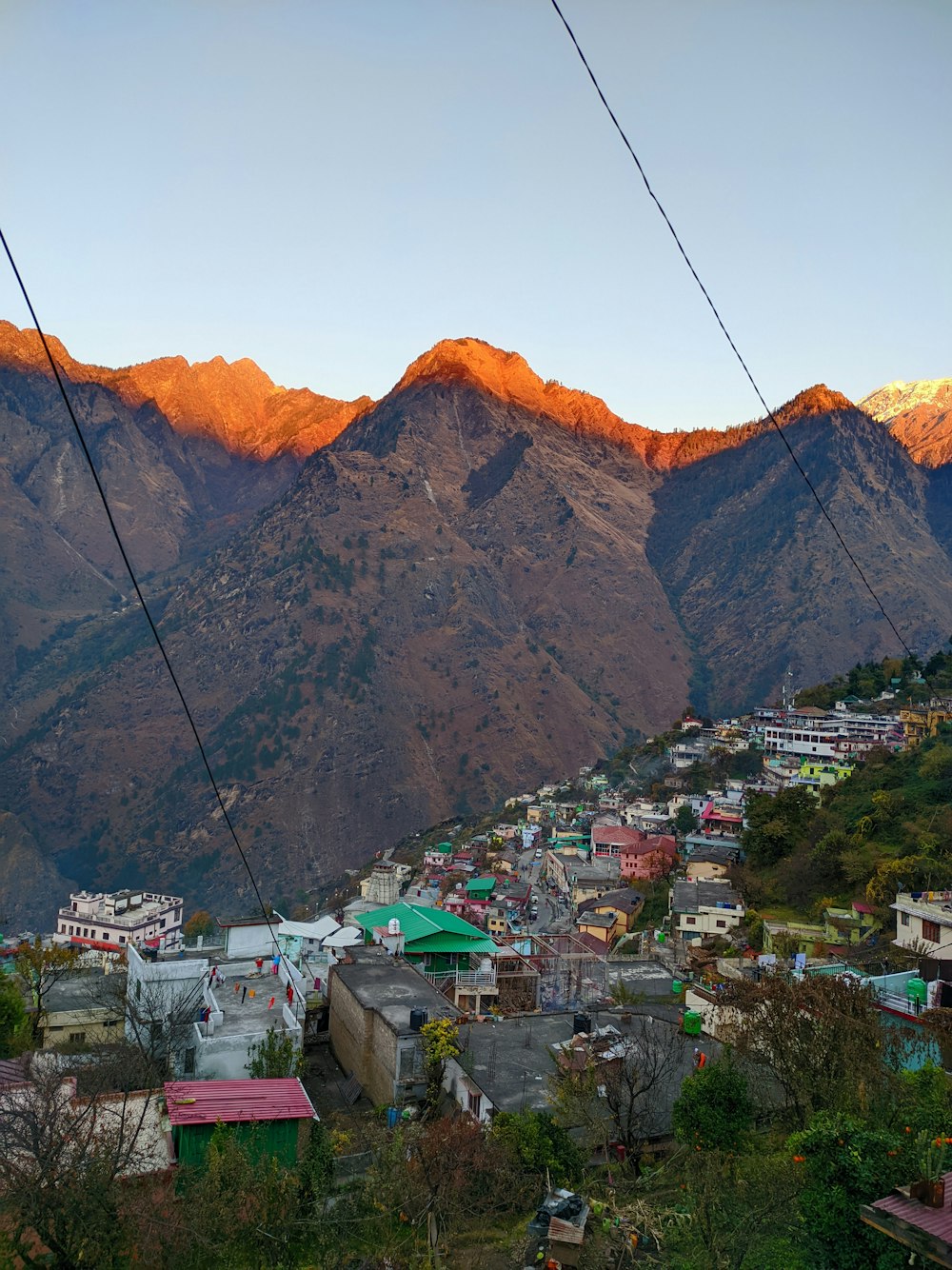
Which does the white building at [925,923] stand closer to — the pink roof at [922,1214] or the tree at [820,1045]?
the tree at [820,1045]

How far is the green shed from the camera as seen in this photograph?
396 inches

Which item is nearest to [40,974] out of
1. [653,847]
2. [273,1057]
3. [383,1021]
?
[273,1057]

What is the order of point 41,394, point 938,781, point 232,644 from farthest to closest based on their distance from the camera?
1. point 41,394
2. point 232,644
3. point 938,781

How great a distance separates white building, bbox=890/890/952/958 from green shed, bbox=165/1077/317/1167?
39.8ft

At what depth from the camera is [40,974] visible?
20109mm

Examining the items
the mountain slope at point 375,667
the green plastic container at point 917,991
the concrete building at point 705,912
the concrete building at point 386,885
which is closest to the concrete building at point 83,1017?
the green plastic container at point 917,991

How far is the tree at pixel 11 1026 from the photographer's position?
1566 cm

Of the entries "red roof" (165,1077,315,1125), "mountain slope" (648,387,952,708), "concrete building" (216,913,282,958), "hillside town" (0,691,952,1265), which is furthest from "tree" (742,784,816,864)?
"mountain slope" (648,387,952,708)

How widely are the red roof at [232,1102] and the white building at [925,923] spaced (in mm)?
12044

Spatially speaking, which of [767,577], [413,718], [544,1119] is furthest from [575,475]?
[544,1119]

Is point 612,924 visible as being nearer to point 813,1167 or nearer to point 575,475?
point 813,1167

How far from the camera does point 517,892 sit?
3975 centimetres

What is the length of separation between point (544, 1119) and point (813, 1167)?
4.45m

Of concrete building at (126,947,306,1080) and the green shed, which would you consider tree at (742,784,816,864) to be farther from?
the green shed
